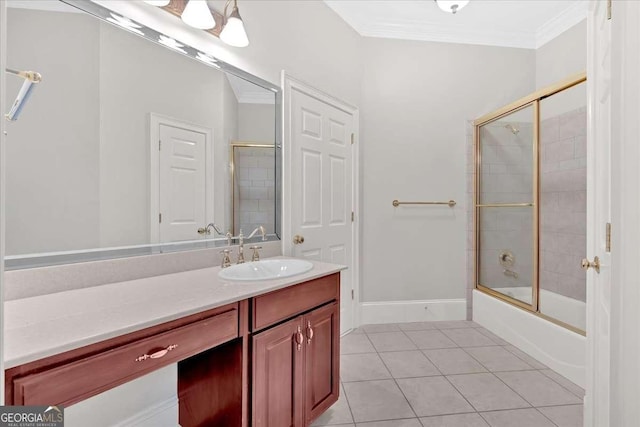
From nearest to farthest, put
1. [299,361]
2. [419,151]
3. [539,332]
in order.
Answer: [299,361] → [539,332] → [419,151]

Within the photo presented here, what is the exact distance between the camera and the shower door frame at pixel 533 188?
2323 mm

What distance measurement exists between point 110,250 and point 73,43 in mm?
826

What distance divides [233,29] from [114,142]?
90 centimetres

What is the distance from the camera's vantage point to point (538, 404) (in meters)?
1.86

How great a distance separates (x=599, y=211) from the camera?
129 centimetres

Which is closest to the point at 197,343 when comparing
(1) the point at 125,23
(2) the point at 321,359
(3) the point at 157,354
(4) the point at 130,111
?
(3) the point at 157,354

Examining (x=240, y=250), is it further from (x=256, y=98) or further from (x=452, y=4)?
(x=452, y=4)

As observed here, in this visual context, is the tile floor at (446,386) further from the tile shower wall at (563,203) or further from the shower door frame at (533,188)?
the tile shower wall at (563,203)

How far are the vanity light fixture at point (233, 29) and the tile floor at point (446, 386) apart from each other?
6.96ft

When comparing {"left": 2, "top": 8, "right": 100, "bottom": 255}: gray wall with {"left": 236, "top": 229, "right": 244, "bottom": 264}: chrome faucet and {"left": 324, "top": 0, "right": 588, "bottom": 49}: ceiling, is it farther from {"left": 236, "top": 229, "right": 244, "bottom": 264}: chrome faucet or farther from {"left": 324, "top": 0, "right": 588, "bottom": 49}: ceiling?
{"left": 324, "top": 0, "right": 588, "bottom": 49}: ceiling

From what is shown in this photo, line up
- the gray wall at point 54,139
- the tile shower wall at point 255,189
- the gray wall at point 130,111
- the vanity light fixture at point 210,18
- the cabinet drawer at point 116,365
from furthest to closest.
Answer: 1. the tile shower wall at point 255,189
2. the vanity light fixture at point 210,18
3. the gray wall at point 130,111
4. the gray wall at point 54,139
5. the cabinet drawer at point 116,365

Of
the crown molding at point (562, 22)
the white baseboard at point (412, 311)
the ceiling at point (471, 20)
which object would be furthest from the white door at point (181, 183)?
the crown molding at point (562, 22)

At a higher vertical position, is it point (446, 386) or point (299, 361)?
point (299, 361)

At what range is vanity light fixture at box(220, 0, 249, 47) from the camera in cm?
176
